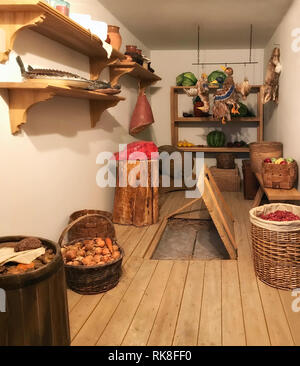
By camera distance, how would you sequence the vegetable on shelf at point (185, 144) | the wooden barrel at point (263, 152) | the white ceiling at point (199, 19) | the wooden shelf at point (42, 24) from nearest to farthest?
1. the wooden shelf at point (42, 24)
2. the white ceiling at point (199, 19)
3. the wooden barrel at point (263, 152)
4. the vegetable on shelf at point (185, 144)

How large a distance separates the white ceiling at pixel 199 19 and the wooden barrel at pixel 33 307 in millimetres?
2919

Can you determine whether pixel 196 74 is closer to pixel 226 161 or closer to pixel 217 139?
pixel 217 139

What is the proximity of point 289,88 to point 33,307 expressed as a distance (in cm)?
331

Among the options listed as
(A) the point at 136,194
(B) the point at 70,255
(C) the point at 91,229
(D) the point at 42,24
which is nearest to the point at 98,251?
(B) the point at 70,255

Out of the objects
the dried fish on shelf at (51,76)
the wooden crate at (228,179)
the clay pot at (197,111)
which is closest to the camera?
the dried fish on shelf at (51,76)

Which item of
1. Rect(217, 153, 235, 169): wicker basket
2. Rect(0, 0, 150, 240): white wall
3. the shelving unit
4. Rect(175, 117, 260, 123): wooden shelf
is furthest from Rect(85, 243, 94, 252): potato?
Rect(175, 117, 260, 123): wooden shelf

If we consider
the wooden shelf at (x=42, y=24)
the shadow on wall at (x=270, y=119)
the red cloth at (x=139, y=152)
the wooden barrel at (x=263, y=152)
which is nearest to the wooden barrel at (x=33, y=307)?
the wooden shelf at (x=42, y=24)

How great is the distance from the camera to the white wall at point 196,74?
6.13m

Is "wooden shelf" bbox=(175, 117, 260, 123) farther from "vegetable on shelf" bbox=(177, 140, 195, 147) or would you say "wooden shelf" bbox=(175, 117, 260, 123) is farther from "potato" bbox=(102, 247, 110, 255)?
"potato" bbox=(102, 247, 110, 255)

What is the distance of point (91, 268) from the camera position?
7.89 ft

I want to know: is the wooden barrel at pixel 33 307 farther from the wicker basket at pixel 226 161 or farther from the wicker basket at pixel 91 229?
the wicker basket at pixel 226 161

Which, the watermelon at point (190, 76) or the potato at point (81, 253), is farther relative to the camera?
the watermelon at point (190, 76)

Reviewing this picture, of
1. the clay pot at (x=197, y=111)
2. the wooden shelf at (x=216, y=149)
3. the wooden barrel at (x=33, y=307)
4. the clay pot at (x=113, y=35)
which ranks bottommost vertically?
the wooden barrel at (x=33, y=307)
